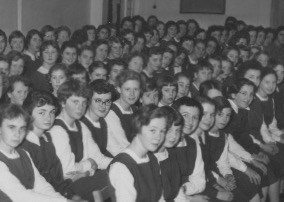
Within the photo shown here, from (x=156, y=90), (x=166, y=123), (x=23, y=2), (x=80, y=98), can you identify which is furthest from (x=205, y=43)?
(x=166, y=123)

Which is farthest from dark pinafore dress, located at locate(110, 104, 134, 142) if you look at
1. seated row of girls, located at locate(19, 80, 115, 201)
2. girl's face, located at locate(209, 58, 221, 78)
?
girl's face, located at locate(209, 58, 221, 78)

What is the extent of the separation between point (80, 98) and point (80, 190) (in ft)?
2.99

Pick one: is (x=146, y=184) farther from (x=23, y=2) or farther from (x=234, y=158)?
(x=23, y=2)

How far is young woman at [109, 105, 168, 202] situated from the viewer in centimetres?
287

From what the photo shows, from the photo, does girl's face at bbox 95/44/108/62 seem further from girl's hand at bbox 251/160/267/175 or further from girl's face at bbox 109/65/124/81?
girl's hand at bbox 251/160/267/175

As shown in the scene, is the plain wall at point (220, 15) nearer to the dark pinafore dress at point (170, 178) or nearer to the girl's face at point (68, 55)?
the girl's face at point (68, 55)

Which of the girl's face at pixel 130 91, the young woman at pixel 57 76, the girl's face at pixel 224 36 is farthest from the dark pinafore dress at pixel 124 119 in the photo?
the girl's face at pixel 224 36

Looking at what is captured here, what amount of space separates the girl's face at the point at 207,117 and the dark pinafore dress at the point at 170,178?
599 millimetres

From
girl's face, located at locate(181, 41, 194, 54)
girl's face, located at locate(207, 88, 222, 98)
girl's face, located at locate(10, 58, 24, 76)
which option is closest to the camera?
girl's face, located at locate(207, 88, 222, 98)

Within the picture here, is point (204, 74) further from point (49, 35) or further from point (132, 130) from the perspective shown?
point (132, 130)

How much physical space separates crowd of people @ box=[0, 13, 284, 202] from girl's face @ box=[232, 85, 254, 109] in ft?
0.04

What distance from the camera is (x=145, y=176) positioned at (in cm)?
304

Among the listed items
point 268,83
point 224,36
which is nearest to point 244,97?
point 268,83

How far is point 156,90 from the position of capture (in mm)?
4672
